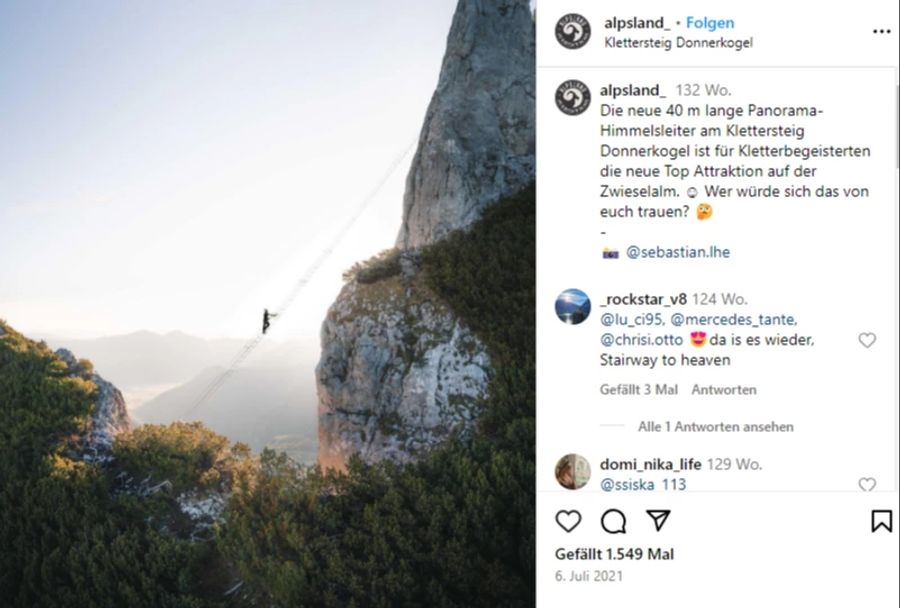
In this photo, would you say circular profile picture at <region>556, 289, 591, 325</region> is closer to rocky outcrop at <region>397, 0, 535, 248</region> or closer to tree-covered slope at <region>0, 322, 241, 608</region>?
tree-covered slope at <region>0, 322, 241, 608</region>

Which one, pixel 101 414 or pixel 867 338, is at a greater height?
pixel 867 338

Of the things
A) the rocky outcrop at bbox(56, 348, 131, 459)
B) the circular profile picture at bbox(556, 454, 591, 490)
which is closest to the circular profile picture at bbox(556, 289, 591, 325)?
the circular profile picture at bbox(556, 454, 591, 490)

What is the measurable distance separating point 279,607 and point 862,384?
9408 millimetres

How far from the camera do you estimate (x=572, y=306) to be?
5.62m

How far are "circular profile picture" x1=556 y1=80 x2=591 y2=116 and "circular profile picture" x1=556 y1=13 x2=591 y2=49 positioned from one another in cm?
38

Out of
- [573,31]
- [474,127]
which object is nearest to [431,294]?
[474,127]

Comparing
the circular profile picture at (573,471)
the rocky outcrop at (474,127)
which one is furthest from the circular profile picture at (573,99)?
the rocky outcrop at (474,127)

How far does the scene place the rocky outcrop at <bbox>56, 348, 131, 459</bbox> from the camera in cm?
1725

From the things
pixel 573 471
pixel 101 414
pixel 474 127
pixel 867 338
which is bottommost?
pixel 101 414

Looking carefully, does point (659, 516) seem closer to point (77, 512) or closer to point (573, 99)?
point (573, 99)

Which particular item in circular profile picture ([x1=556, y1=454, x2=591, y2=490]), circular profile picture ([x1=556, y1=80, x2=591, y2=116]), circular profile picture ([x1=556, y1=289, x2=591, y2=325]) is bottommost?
circular profile picture ([x1=556, y1=454, x2=591, y2=490])

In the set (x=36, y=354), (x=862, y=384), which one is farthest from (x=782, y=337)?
(x=36, y=354)

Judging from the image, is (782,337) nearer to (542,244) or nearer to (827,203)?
(827,203)

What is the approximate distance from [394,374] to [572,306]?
386 inches
